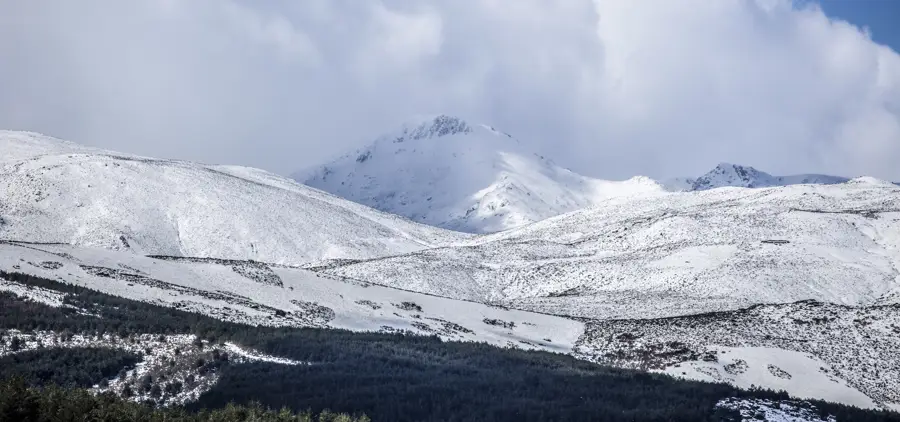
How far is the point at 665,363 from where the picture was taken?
1873 inches

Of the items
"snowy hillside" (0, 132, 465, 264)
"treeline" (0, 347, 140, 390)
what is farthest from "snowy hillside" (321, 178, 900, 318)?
"treeline" (0, 347, 140, 390)

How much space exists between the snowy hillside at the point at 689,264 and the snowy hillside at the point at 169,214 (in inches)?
944

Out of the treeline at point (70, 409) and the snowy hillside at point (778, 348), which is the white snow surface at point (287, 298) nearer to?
the snowy hillside at point (778, 348)

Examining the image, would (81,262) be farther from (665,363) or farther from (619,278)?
(619,278)

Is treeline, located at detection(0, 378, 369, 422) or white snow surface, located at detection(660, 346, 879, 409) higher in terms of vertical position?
white snow surface, located at detection(660, 346, 879, 409)

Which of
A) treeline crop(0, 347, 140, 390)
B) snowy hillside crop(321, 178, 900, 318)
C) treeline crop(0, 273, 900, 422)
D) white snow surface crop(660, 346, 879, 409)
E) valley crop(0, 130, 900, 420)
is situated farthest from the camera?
snowy hillside crop(321, 178, 900, 318)

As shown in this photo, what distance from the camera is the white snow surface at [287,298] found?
50188 millimetres

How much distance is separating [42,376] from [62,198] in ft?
306

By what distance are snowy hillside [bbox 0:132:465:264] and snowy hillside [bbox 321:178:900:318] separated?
24.0m

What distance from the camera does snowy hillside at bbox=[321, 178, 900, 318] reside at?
74.6 metres

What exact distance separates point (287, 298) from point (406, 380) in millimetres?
30337

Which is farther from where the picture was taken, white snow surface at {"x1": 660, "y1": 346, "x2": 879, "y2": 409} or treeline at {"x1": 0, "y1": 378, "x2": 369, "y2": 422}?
white snow surface at {"x1": 660, "y1": 346, "x2": 879, "y2": 409}

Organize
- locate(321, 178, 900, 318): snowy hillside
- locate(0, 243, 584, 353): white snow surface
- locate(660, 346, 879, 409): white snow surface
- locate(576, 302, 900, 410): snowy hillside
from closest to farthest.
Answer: locate(660, 346, 879, 409): white snow surface
locate(576, 302, 900, 410): snowy hillside
locate(0, 243, 584, 353): white snow surface
locate(321, 178, 900, 318): snowy hillside

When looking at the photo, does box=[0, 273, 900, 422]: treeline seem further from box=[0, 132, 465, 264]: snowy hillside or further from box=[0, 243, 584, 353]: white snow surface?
box=[0, 132, 465, 264]: snowy hillside
